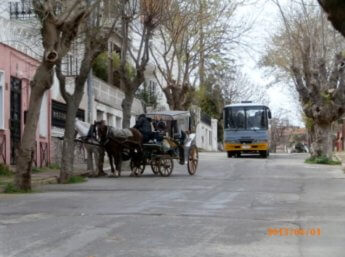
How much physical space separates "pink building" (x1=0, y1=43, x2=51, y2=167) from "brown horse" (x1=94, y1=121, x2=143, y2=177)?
414cm

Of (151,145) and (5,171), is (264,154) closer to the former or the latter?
(151,145)

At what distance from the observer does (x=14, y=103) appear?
24.1 meters

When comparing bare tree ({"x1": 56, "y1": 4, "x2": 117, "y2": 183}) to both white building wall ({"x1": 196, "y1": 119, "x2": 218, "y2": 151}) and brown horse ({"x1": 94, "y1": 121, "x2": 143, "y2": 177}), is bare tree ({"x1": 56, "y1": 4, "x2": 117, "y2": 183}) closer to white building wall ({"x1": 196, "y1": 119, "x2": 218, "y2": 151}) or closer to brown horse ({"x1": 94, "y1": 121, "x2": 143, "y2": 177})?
brown horse ({"x1": 94, "y1": 121, "x2": 143, "y2": 177})

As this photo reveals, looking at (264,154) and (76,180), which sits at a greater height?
(264,154)

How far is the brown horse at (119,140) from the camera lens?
20.5 meters

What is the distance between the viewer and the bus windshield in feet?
125

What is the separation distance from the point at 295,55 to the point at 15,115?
14951 mm

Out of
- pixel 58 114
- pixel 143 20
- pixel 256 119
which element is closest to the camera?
pixel 143 20

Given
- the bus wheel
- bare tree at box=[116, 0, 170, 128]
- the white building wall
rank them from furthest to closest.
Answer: the white building wall
the bus wheel
bare tree at box=[116, 0, 170, 128]

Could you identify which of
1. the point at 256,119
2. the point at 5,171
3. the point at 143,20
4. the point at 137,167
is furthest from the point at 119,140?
the point at 256,119

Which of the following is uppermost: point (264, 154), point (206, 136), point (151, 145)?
point (206, 136)

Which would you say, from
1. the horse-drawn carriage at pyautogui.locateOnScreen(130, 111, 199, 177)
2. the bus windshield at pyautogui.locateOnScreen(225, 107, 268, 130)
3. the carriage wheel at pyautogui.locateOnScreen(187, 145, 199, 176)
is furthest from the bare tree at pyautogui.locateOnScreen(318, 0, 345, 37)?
the bus windshield at pyautogui.locateOnScreen(225, 107, 268, 130)

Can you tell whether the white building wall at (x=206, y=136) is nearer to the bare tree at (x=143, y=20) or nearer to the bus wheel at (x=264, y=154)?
the bus wheel at (x=264, y=154)

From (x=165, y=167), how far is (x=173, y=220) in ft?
36.0
